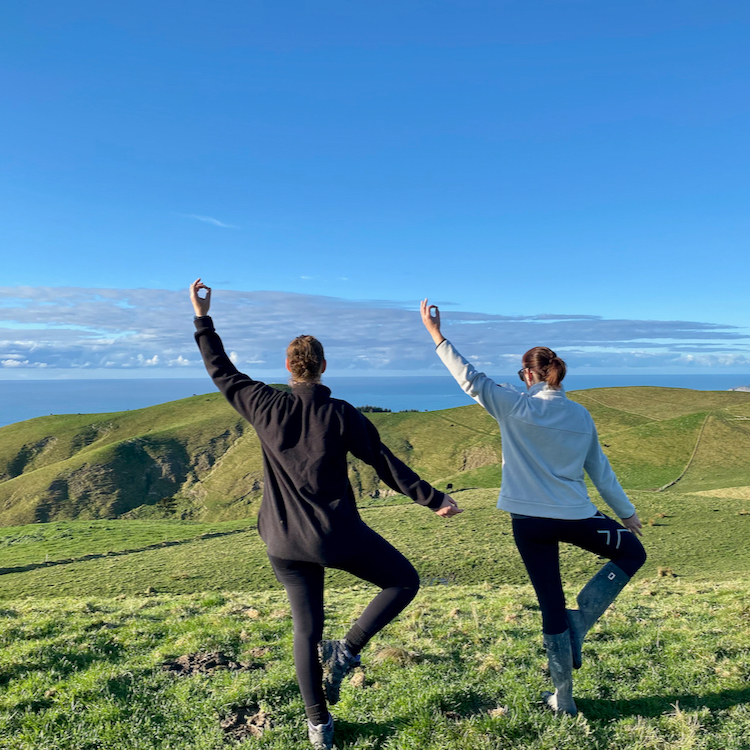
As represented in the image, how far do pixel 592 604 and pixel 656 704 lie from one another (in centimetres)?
137

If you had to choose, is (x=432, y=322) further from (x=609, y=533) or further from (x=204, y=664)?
(x=204, y=664)

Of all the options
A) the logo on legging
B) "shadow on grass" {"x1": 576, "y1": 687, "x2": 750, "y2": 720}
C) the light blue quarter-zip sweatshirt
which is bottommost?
"shadow on grass" {"x1": 576, "y1": 687, "x2": 750, "y2": 720}

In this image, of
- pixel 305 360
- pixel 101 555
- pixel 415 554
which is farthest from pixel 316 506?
pixel 101 555

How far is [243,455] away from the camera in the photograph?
78.7 m

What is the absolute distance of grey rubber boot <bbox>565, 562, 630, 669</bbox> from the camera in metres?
Answer: 5.00

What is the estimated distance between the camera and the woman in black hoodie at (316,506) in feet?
13.6

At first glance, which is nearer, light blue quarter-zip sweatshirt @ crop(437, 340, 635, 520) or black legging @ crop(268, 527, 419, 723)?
black legging @ crop(268, 527, 419, 723)

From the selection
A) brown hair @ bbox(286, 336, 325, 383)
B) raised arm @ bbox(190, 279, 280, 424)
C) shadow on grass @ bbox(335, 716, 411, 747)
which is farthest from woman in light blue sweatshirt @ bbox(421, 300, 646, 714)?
raised arm @ bbox(190, 279, 280, 424)

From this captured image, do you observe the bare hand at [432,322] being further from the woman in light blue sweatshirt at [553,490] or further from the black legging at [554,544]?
the black legging at [554,544]

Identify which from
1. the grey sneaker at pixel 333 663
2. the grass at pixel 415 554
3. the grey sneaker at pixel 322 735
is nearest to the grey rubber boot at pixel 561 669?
the grey sneaker at pixel 333 663

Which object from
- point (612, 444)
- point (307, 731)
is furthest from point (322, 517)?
point (612, 444)

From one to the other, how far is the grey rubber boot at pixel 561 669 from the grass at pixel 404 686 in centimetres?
13

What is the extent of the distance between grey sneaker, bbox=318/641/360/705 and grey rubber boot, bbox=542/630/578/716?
1.85 m

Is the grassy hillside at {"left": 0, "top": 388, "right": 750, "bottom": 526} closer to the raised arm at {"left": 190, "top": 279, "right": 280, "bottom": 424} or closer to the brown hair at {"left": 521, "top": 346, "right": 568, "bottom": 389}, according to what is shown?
the brown hair at {"left": 521, "top": 346, "right": 568, "bottom": 389}
